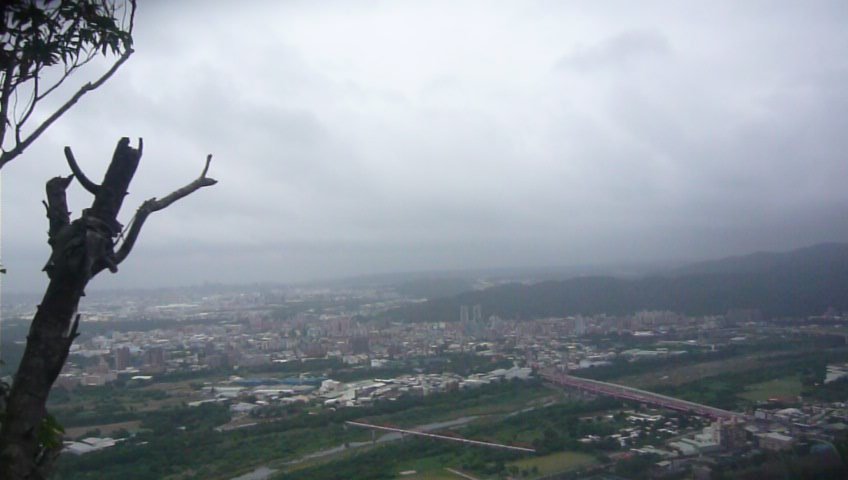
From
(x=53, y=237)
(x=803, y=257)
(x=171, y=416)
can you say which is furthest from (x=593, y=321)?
(x=53, y=237)

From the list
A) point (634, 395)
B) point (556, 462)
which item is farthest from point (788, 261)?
point (556, 462)

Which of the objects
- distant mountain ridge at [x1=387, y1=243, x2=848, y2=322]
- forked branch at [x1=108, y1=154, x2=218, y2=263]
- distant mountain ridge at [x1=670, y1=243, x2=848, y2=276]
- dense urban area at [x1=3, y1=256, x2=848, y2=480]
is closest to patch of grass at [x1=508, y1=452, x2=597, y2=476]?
dense urban area at [x1=3, y1=256, x2=848, y2=480]

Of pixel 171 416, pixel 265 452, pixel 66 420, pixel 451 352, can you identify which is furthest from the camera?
pixel 451 352

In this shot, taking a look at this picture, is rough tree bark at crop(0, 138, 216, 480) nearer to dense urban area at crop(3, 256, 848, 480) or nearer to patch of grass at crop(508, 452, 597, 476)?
dense urban area at crop(3, 256, 848, 480)

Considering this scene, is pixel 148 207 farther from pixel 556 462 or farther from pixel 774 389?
pixel 774 389

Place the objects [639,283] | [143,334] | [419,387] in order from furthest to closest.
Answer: [143,334], [639,283], [419,387]

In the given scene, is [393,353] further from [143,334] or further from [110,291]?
[110,291]

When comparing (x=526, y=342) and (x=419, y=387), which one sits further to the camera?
(x=526, y=342)
